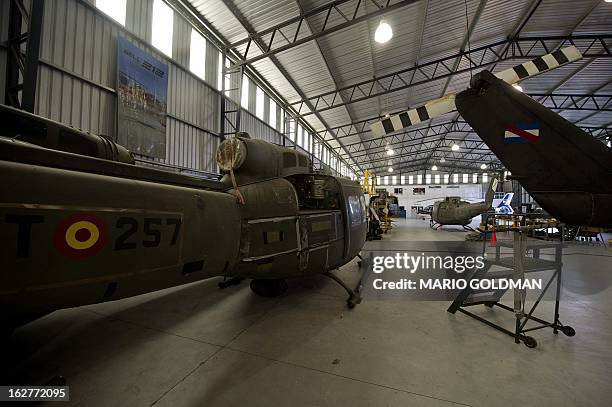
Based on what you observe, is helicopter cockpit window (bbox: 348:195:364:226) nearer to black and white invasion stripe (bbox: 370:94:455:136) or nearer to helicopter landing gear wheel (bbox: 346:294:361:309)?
helicopter landing gear wheel (bbox: 346:294:361:309)

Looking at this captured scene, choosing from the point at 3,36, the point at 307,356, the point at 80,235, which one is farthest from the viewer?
the point at 3,36

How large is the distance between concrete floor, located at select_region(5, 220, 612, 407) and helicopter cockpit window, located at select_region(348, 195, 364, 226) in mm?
1269

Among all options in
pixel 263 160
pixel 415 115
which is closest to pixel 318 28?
pixel 415 115

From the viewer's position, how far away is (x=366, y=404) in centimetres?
186

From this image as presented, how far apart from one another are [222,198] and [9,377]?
2252 millimetres

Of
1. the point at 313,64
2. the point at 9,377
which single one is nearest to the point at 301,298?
the point at 9,377

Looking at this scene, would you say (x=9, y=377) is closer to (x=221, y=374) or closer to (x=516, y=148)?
(x=221, y=374)

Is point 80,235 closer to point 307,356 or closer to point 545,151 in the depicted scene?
point 307,356

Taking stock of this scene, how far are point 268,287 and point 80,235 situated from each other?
10.0 feet

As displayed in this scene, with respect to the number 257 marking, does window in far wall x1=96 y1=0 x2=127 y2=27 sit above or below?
above

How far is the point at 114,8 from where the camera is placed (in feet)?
22.0

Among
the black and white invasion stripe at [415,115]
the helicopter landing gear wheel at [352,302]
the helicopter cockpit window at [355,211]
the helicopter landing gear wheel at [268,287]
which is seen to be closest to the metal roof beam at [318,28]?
the black and white invasion stripe at [415,115]

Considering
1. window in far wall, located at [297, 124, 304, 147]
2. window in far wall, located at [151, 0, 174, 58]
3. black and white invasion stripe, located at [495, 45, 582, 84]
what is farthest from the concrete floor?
window in far wall, located at [297, 124, 304, 147]

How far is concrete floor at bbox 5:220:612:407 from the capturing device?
195 centimetres
